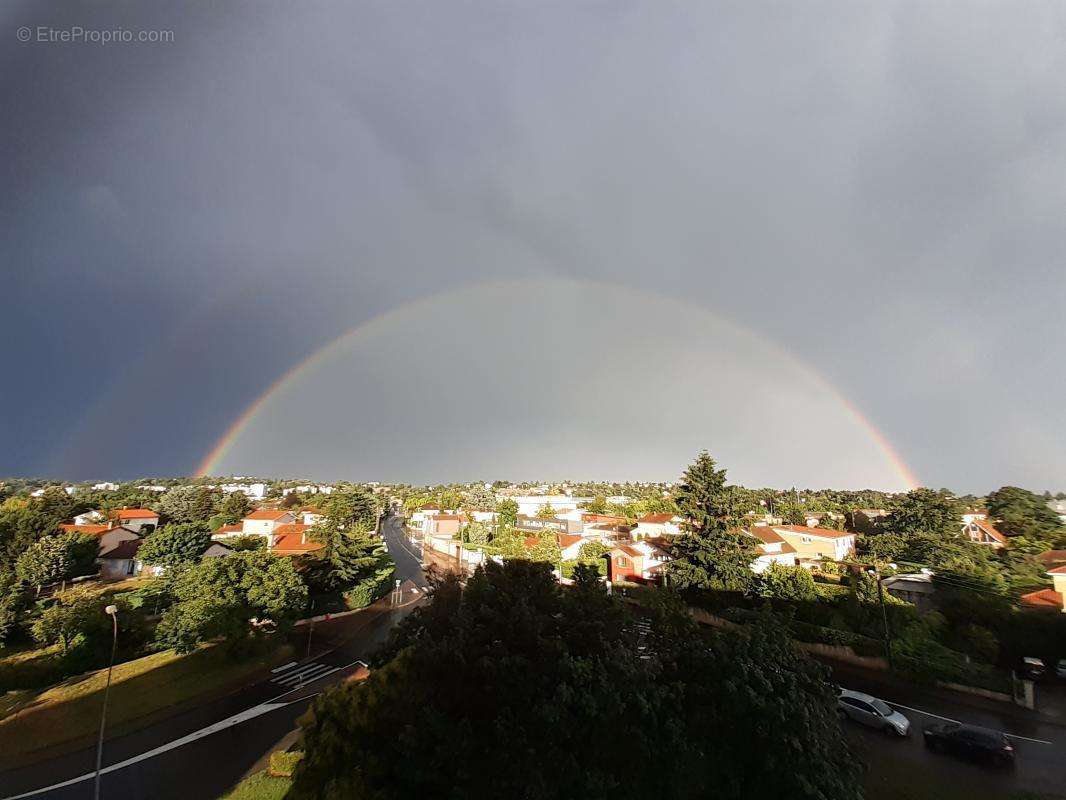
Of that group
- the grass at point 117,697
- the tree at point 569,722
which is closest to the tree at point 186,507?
the grass at point 117,697

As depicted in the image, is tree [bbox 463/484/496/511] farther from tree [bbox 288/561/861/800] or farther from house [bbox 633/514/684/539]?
tree [bbox 288/561/861/800]

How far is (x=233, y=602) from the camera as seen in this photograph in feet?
93.6

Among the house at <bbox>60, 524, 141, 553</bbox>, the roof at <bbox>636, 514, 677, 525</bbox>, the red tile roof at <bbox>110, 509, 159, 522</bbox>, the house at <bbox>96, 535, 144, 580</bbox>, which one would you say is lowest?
the house at <bbox>96, 535, 144, 580</bbox>

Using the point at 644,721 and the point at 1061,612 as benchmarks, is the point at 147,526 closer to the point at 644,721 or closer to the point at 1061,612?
the point at 644,721

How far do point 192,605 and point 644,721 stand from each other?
94.7ft

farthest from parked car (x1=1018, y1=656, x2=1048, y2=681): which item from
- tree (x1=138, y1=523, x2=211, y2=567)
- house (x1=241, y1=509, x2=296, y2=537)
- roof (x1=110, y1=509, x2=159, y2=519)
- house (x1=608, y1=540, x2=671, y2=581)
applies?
roof (x1=110, y1=509, x2=159, y2=519)

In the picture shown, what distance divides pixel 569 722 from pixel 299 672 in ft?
83.1

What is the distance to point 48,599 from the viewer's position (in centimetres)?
3744

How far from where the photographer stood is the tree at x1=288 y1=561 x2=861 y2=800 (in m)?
9.18

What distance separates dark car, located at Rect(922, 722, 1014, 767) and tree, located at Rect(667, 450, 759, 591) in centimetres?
1850

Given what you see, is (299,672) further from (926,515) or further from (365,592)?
(926,515)

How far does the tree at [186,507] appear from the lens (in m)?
79.6

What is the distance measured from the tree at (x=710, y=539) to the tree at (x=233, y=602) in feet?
91.4

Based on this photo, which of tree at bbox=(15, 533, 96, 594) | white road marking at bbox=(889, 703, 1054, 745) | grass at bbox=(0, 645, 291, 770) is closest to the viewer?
white road marking at bbox=(889, 703, 1054, 745)
